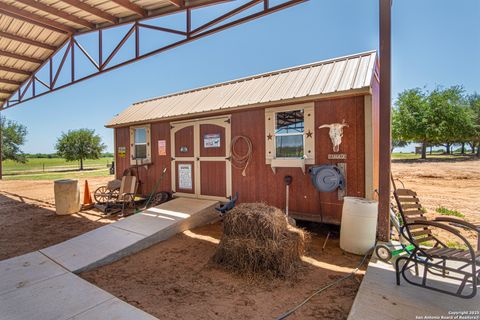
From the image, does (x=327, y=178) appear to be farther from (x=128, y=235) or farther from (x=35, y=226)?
(x=35, y=226)

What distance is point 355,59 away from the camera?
4.70 m

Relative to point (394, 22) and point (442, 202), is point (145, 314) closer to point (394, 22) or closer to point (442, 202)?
point (394, 22)

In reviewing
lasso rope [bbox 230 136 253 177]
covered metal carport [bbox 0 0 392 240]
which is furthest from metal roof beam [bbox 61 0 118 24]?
lasso rope [bbox 230 136 253 177]

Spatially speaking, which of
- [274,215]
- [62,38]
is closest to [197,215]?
[274,215]

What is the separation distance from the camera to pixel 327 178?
4.17 m

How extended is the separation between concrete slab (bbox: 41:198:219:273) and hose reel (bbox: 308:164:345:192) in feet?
7.99

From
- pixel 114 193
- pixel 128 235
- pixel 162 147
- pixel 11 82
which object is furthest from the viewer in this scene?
pixel 11 82

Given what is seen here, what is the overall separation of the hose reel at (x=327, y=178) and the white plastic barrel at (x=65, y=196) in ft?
19.8

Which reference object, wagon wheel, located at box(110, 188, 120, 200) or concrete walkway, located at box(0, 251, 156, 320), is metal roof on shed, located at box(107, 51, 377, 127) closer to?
wagon wheel, located at box(110, 188, 120, 200)

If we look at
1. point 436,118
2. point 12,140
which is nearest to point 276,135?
point 436,118

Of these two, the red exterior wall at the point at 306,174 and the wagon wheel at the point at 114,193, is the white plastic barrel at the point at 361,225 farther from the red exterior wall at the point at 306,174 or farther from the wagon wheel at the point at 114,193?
the wagon wheel at the point at 114,193

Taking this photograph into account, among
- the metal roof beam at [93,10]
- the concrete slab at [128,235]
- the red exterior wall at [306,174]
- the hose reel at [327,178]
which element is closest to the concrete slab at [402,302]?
the hose reel at [327,178]

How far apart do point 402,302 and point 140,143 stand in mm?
7210

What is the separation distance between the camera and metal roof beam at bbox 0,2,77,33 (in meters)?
4.29
